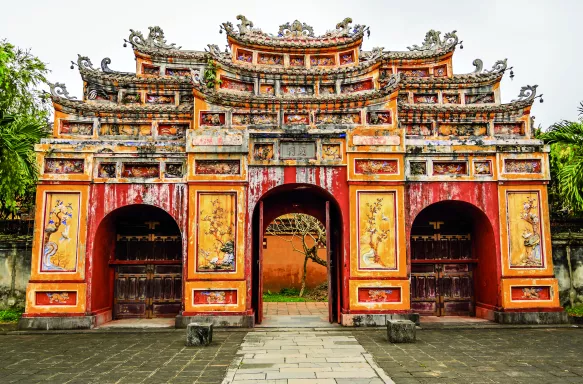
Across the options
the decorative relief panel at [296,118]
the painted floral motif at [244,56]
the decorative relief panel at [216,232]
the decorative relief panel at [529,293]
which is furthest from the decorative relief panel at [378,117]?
the decorative relief panel at [529,293]

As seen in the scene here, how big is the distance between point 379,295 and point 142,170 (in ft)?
19.9

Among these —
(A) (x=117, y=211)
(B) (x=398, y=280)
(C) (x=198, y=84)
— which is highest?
(C) (x=198, y=84)

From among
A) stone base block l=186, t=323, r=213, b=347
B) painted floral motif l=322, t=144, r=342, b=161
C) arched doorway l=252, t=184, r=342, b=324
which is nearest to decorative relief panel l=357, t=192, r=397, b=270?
arched doorway l=252, t=184, r=342, b=324

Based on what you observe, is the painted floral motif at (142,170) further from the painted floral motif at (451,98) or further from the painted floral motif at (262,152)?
the painted floral motif at (451,98)

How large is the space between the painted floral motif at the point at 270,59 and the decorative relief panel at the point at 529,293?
8472 millimetres

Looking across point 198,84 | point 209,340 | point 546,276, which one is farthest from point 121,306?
point 546,276

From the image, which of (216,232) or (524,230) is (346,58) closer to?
(216,232)

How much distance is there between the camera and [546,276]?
10641 mm

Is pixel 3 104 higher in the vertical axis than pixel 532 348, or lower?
higher

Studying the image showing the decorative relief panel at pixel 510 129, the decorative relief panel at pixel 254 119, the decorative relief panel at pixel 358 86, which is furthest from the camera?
the decorative relief panel at pixel 358 86

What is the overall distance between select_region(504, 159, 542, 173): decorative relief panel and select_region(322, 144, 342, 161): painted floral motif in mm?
3941

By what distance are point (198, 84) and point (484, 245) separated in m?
7.85

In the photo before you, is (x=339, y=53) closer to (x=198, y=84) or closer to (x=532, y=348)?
(x=198, y=84)

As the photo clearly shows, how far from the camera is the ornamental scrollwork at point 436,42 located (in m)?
13.9
